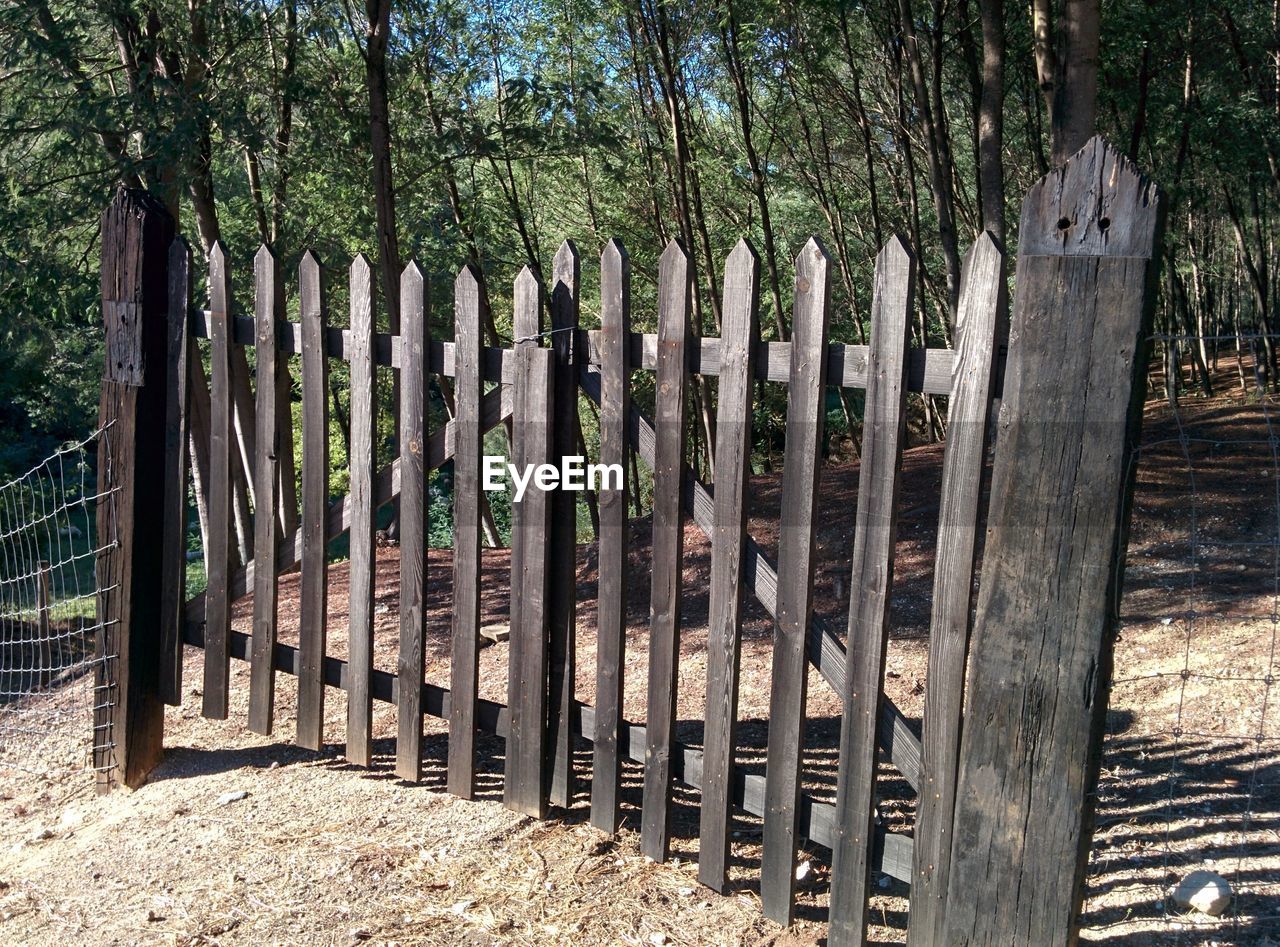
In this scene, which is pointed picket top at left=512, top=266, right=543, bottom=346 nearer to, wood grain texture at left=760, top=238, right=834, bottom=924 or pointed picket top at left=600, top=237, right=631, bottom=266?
pointed picket top at left=600, top=237, right=631, bottom=266

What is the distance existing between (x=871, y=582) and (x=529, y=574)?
1.37 metres

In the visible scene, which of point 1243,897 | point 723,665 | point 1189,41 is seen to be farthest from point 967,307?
point 1189,41

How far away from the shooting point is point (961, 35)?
12773 millimetres

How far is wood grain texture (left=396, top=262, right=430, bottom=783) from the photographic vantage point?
408 centimetres

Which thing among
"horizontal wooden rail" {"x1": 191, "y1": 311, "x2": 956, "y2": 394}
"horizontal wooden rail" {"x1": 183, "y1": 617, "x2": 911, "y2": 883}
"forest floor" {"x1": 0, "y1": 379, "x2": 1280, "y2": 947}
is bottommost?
"forest floor" {"x1": 0, "y1": 379, "x2": 1280, "y2": 947}

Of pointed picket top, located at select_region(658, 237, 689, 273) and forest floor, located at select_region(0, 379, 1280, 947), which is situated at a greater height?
pointed picket top, located at select_region(658, 237, 689, 273)

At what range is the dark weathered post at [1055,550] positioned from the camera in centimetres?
257

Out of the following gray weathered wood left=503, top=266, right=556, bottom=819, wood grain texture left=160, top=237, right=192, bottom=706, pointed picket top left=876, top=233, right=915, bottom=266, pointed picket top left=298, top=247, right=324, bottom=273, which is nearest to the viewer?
pointed picket top left=876, top=233, right=915, bottom=266

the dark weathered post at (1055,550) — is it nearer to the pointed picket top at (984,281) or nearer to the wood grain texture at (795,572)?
the pointed picket top at (984,281)

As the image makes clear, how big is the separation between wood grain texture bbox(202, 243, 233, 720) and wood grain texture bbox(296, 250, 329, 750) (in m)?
0.32

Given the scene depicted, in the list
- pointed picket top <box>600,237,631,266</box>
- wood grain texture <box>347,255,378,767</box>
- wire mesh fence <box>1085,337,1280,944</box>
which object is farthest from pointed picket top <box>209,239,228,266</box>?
wire mesh fence <box>1085,337,1280,944</box>

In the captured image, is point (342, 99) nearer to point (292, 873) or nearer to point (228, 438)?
point (228, 438)

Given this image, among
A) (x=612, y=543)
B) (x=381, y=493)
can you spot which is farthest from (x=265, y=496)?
(x=612, y=543)

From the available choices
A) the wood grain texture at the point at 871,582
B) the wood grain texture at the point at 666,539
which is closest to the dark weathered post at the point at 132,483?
the wood grain texture at the point at 666,539
